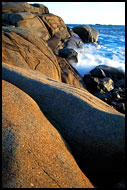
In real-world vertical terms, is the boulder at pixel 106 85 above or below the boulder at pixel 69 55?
below

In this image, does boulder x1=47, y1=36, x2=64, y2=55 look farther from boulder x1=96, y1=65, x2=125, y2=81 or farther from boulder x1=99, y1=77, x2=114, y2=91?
boulder x1=99, y1=77, x2=114, y2=91

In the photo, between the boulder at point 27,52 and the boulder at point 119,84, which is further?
the boulder at point 119,84

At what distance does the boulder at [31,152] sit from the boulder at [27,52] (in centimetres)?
240

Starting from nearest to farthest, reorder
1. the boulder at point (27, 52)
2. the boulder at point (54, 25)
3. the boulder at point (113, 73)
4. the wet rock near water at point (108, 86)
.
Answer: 1. the boulder at point (27, 52)
2. the wet rock near water at point (108, 86)
3. the boulder at point (113, 73)
4. the boulder at point (54, 25)

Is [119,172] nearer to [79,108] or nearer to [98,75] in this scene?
[79,108]

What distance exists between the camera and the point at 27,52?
4527mm

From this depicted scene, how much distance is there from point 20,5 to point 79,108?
12.1m

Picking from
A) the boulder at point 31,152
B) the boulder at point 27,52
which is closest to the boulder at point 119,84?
the boulder at point 27,52

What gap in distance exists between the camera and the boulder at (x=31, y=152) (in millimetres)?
1400

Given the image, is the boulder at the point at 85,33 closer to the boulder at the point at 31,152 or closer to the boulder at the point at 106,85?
the boulder at the point at 106,85

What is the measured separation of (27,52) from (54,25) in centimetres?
814

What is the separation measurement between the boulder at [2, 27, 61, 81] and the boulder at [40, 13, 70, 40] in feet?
21.5

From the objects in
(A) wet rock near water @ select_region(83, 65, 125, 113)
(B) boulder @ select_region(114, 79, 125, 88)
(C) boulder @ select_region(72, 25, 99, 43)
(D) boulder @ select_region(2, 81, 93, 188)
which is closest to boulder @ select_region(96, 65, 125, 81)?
(A) wet rock near water @ select_region(83, 65, 125, 113)

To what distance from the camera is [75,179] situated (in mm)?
1576
